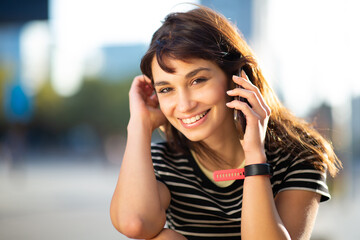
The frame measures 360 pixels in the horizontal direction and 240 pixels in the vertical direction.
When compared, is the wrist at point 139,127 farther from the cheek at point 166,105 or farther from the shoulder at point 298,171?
the shoulder at point 298,171

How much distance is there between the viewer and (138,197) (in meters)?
2.29

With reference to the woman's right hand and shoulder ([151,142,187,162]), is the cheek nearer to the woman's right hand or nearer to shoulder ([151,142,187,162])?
the woman's right hand

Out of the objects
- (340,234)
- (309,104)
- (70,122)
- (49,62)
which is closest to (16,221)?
(340,234)

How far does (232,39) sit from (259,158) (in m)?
0.74

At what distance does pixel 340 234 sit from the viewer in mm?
5961

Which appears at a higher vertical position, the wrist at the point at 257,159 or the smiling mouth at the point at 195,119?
the smiling mouth at the point at 195,119

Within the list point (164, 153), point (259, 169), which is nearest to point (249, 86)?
point (259, 169)

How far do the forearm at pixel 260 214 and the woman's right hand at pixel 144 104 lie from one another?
2.72 feet

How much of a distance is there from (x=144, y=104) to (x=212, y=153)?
1.73 feet

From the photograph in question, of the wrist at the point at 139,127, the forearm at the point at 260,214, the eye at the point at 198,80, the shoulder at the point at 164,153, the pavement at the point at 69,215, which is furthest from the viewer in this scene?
the pavement at the point at 69,215

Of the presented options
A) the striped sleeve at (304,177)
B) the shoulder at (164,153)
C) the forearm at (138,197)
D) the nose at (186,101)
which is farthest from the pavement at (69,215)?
the nose at (186,101)

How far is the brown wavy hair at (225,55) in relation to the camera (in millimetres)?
2338

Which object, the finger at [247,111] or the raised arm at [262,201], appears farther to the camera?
the finger at [247,111]

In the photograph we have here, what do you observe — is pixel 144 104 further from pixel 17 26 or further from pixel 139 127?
pixel 17 26
